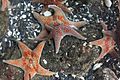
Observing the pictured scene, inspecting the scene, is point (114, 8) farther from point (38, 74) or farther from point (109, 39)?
point (38, 74)

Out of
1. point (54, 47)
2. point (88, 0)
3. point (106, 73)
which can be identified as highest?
point (88, 0)

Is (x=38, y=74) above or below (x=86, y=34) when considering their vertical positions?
below

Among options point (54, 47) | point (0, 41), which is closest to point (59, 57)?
point (54, 47)

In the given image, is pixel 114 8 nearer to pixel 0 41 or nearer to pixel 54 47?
pixel 54 47

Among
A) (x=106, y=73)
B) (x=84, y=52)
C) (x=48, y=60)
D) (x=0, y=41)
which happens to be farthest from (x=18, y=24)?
(x=106, y=73)

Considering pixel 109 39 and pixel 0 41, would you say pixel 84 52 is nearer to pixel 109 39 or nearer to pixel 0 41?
pixel 109 39

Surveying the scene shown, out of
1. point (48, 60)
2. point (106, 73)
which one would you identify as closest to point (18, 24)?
point (48, 60)

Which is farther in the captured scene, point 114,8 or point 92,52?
point 114,8

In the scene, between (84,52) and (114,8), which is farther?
(114,8)

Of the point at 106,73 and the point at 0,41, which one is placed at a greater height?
the point at 0,41
